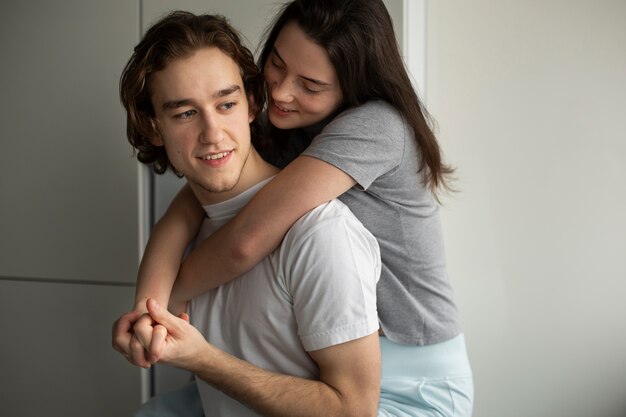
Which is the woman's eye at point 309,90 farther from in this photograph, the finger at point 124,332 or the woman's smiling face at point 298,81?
the finger at point 124,332

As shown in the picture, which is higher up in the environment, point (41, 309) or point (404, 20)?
point (404, 20)

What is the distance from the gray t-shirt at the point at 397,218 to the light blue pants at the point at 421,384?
1.0 inches

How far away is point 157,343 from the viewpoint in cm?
123

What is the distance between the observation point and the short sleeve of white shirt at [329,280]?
1277 millimetres

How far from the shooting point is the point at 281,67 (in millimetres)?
1549

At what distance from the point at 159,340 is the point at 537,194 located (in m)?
1.08

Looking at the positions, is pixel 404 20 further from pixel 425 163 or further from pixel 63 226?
pixel 63 226

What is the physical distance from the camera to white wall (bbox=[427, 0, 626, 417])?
73.1 inches

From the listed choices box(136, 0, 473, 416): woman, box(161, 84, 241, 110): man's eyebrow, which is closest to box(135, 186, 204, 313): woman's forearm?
box(136, 0, 473, 416): woman

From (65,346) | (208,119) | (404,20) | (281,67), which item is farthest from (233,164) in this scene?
(65,346)

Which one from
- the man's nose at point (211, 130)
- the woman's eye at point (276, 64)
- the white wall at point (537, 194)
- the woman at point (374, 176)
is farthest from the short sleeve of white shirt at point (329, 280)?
the white wall at point (537, 194)

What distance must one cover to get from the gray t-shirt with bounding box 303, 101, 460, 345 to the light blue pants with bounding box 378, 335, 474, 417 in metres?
0.03

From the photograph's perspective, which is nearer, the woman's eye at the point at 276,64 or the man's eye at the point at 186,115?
the man's eye at the point at 186,115

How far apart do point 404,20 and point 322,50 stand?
32cm
